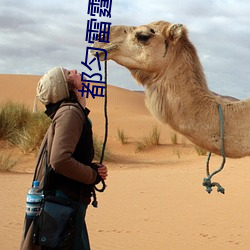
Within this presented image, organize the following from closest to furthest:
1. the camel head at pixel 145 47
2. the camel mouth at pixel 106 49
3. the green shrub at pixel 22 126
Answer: the camel mouth at pixel 106 49
the camel head at pixel 145 47
the green shrub at pixel 22 126

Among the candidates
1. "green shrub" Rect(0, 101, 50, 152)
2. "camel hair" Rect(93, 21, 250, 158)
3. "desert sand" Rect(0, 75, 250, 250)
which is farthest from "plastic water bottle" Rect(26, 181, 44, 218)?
"green shrub" Rect(0, 101, 50, 152)

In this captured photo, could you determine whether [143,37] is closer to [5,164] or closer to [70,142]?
[70,142]

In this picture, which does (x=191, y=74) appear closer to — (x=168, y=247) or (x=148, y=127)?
(x=168, y=247)

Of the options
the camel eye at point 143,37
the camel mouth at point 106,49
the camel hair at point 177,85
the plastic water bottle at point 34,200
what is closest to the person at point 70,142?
the plastic water bottle at point 34,200

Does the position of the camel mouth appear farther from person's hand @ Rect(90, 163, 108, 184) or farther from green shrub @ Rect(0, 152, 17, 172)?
green shrub @ Rect(0, 152, 17, 172)

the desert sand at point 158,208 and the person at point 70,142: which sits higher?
the person at point 70,142

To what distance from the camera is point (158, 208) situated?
10.2m

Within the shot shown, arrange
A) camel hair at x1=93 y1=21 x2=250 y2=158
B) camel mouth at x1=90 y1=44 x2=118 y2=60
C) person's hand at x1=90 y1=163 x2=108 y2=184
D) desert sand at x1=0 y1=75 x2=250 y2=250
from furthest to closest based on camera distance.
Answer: desert sand at x1=0 y1=75 x2=250 y2=250 → camel mouth at x1=90 y1=44 x2=118 y2=60 → camel hair at x1=93 y1=21 x2=250 y2=158 → person's hand at x1=90 y1=163 x2=108 y2=184

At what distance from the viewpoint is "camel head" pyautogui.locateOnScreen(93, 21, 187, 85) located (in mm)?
4434

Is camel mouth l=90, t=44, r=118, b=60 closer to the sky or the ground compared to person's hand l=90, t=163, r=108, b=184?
closer to the sky

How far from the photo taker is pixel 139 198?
11.1 metres

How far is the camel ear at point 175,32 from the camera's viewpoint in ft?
14.5

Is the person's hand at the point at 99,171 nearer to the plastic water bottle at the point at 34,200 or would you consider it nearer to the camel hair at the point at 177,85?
the plastic water bottle at the point at 34,200

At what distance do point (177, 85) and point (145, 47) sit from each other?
1.61ft
